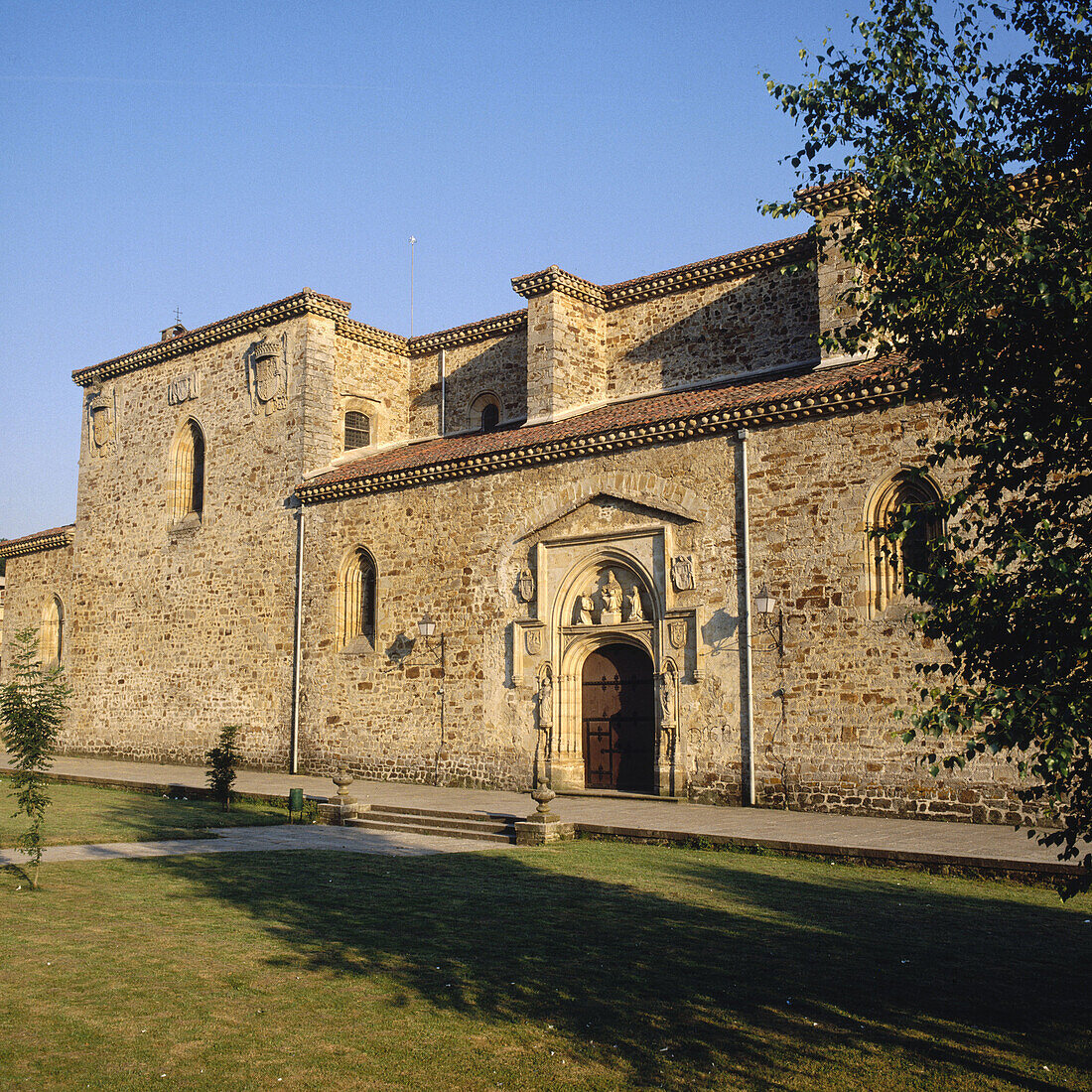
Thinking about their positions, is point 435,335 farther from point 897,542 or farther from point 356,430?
point 897,542

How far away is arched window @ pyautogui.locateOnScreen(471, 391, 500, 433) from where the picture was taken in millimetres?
24633

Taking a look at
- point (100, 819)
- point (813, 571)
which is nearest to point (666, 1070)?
point (813, 571)

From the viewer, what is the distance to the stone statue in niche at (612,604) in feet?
60.1

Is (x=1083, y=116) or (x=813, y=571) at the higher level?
(x=1083, y=116)

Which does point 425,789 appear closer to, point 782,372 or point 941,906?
point 782,372

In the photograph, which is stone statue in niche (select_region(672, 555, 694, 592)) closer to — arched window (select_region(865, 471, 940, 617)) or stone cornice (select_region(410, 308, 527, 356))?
arched window (select_region(865, 471, 940, 617))

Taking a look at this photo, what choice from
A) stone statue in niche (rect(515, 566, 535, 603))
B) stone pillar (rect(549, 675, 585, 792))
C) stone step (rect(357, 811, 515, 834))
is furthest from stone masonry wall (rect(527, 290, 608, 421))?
stone step (rect(357, 811, 515, 834))

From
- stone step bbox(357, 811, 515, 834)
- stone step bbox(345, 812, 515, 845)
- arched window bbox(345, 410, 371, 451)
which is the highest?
arched window bbox(345, 410, 371, 451)

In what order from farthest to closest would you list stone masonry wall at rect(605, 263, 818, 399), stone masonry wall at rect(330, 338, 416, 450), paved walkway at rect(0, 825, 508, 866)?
stone masonry wall at rect(330, 338, 416, 450)
stone masonry wall at rect(605, 263, 818, 399)
paved walkway at rect(0, 825, 508, 866)

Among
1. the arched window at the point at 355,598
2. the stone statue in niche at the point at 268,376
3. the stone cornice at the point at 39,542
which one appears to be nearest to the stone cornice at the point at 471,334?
the stone statue in niche at the point at 268,376

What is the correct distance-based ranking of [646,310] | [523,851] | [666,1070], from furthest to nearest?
1. [646,310]
2. [523,851]
3. [666,1070]

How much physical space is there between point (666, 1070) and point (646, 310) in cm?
1859

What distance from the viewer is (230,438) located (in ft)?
85.1

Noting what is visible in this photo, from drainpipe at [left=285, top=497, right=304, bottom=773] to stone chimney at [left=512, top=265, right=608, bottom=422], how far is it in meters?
5.87
